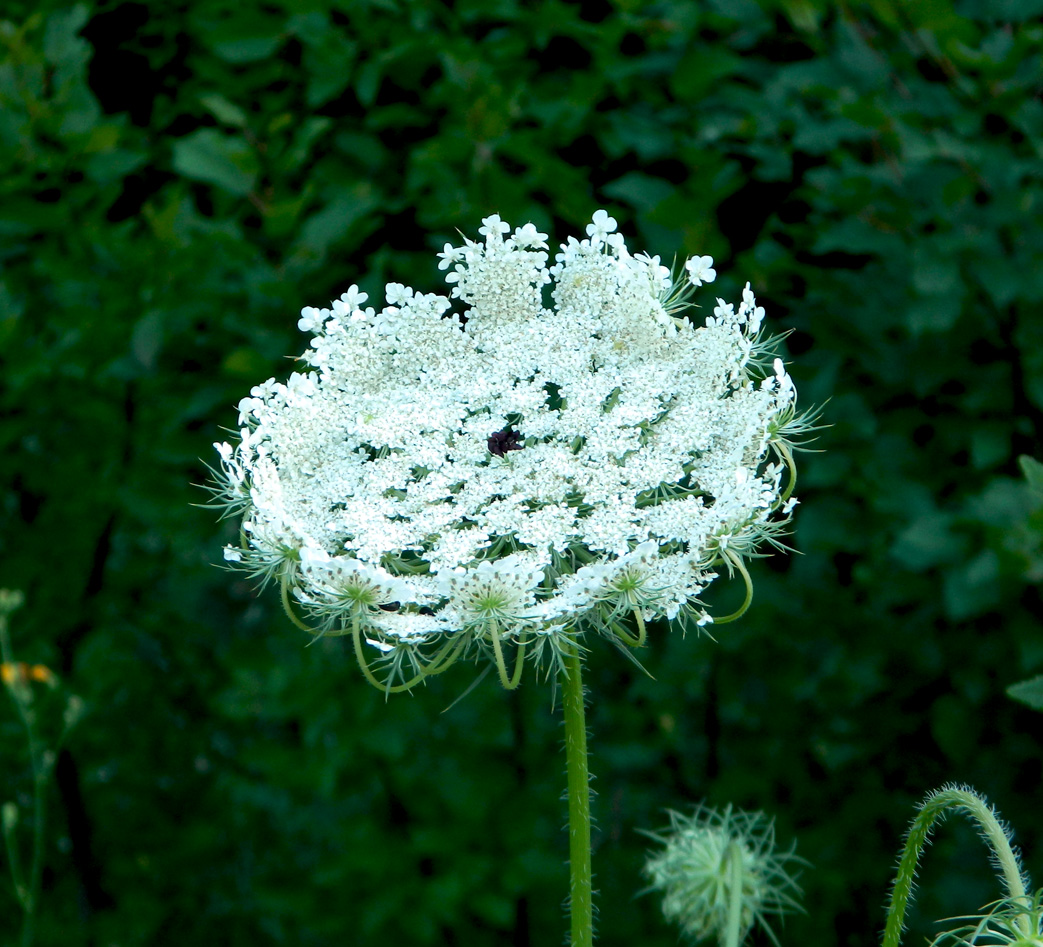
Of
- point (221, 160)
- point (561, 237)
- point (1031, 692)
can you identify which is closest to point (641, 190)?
point (561, 237)

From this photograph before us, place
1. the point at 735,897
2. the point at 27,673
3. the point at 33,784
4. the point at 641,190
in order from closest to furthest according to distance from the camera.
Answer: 1. the point at 735,897
2. the point at 641,190
3. the point at 27,673
4. the point at 33,784

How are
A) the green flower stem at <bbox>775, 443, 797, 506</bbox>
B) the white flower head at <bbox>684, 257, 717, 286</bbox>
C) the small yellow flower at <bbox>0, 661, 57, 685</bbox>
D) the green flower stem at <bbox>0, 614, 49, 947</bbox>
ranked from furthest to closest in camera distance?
the small yellow flower at <bbox>0, 661, 57, 685</bbox> → the green flower stem at <bbox>0, 614, 49, 947</bbox> → the white flower head at <bbox>684, 257, 717, 286</bbox> → the green flower stem at <bbox>775, 443, 797, 506</bbox>

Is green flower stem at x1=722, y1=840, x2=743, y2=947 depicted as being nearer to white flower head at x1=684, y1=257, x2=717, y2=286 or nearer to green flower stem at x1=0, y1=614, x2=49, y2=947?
white flower head at x1=684, y1=257, x2=717, y2=286

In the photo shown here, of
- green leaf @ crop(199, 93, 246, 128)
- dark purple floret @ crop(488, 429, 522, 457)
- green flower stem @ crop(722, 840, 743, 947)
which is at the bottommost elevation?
green flower stem @ crop(722, 840, 743, 947)

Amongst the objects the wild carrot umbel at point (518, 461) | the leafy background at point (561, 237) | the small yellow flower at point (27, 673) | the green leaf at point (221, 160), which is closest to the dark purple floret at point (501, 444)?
the wild carrot umbel at point (518, 461)

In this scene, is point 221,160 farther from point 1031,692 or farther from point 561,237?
point 1031,692

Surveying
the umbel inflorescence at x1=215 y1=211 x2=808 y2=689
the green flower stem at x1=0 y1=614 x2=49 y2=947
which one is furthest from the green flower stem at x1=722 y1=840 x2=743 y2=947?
the green flower stem at x1=0 y1=614 x2=49 y2=947
